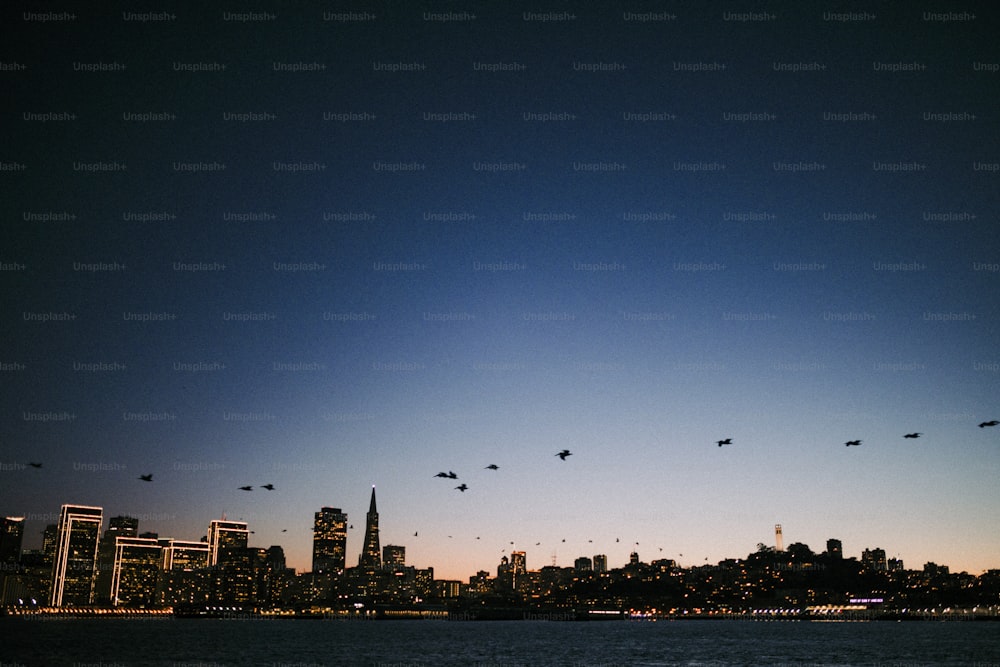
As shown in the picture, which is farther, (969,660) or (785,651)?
(785,651)

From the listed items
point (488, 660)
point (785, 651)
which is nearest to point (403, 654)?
point (488, 660)

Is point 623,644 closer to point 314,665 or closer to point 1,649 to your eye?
point 314,665

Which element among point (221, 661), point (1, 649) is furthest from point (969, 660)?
point (1, 649)

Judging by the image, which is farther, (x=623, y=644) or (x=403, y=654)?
(x=623, y=644)

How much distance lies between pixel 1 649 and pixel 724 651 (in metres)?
88.4

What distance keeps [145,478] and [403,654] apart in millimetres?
67540

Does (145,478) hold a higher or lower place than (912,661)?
higher

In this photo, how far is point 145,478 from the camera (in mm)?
41531

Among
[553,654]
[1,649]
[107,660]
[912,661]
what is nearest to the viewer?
[107,660]

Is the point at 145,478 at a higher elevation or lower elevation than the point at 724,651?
higher

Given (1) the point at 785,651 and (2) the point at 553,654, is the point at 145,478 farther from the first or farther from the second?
(1) the point at 785,651

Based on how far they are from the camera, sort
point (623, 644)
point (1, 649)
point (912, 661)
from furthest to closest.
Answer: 1. point (623, 644)
2. point (1, 649)
3. point (912, 661)

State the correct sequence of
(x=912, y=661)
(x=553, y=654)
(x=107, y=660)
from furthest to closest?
(x=553, y=654)
(x=912, y=661)
(x=107, y=660)

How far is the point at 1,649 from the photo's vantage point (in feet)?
306
